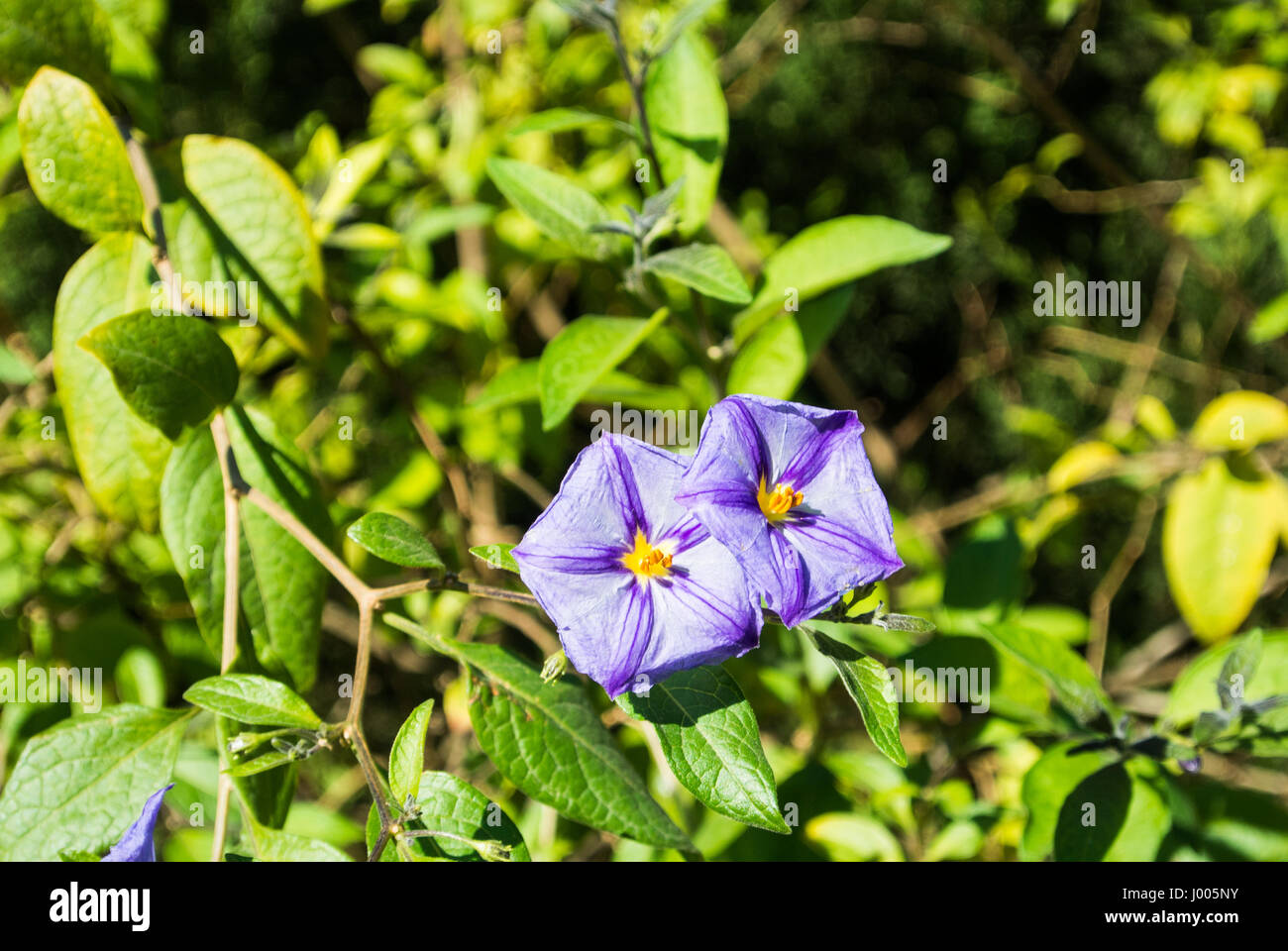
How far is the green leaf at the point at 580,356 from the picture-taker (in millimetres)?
1302

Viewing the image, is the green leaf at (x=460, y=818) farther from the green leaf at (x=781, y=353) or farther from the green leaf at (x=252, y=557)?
the green leaf at (x=781, y=353)

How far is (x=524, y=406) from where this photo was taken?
2178 mm

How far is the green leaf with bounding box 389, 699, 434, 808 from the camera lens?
3.67 feet

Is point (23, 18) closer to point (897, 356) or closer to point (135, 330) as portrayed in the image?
point (135, 330)

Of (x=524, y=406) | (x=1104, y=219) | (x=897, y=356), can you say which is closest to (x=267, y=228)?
(x=524, y=406)

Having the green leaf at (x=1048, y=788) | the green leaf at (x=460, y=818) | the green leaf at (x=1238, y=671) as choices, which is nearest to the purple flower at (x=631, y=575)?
the green leaf at (x=460, y=818)

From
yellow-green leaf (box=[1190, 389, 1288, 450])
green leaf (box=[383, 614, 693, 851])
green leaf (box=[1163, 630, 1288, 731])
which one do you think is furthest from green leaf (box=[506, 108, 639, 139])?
yellow-green leaf (box=[1190, 389, 1288, 450])

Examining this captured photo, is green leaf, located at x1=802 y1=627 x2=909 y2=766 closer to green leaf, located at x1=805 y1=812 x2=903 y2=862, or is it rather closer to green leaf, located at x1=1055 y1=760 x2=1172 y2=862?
green leaf, located at x1=1055 y1=760 x2=1172 y2=862

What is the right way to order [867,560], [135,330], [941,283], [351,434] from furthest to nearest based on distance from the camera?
[941,283], [351,434], [135,330], [867,560]

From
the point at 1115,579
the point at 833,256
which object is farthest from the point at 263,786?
the point at 1115,579

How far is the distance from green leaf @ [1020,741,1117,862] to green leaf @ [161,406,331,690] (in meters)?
1.05

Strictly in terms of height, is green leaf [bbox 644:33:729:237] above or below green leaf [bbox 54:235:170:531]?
above
